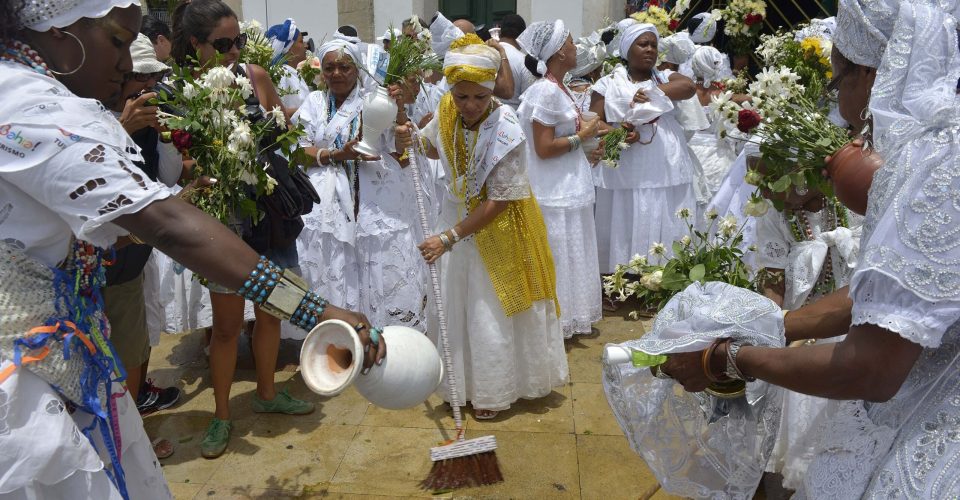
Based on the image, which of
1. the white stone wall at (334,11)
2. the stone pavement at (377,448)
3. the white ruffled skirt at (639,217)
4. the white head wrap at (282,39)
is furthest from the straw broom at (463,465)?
the white stone wall at (334,11)

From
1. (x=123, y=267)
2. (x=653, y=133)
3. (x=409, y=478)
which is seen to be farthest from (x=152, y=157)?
(x=653, y=133)

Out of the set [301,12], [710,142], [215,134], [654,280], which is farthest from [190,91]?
[301,12]

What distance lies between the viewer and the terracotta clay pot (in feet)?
5.63

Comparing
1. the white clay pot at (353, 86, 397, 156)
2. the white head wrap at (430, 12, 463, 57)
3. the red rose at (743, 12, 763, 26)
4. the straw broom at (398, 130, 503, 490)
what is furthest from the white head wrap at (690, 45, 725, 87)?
the straw broom at (398, 130, 503, 490)

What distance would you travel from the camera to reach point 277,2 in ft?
41.7

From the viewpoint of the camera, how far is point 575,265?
551cm

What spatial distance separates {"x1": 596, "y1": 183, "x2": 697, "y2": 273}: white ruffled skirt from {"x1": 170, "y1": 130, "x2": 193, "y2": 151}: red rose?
419 centimetres

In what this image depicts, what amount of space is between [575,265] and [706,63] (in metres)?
3.54

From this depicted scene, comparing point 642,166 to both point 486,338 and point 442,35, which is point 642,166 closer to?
point 442,35

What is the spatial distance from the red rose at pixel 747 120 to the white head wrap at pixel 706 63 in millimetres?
5172

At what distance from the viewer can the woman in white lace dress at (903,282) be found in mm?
1361

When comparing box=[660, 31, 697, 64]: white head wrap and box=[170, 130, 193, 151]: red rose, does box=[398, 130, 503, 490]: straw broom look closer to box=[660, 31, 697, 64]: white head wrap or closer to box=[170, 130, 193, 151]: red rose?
box=[170, 130, 193, 151]: red rose

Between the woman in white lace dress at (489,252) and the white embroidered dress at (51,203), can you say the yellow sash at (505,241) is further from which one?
the white embroidered dress at (51,203)

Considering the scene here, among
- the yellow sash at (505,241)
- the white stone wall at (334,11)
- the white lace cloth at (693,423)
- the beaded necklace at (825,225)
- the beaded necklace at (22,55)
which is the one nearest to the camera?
the beaded necklace at (22,55)
